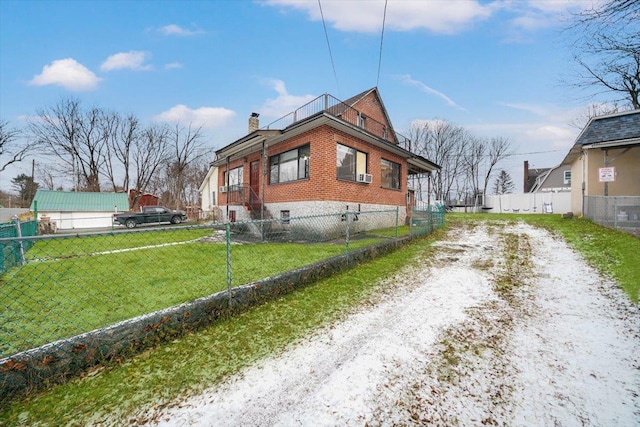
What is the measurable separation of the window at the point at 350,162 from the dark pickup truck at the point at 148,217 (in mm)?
17945

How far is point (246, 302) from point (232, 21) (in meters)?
8.91

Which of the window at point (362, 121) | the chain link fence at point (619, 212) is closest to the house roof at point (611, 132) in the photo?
the chain link fence at point (619, 212)

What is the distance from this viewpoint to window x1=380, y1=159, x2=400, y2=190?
13452 millimetres

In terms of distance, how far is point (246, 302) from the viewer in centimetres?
384

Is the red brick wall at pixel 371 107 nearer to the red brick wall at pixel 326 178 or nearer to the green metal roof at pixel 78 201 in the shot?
the red brick wall at pixel 326 178

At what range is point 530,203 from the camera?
27781 mm

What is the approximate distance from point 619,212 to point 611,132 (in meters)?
4.15

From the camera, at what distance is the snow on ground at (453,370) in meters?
1.96

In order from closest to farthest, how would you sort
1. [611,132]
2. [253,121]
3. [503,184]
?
[611,132], [253,121], [503,184]

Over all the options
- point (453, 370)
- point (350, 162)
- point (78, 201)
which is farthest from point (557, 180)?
point (78, 201)

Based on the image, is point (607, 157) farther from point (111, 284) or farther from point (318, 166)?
point (111, 284)

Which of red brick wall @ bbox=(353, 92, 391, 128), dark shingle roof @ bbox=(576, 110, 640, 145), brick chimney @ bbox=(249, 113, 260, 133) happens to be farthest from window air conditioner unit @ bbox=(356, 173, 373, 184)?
dark shingle roof @ bbox=(576, 110, 640, 145)

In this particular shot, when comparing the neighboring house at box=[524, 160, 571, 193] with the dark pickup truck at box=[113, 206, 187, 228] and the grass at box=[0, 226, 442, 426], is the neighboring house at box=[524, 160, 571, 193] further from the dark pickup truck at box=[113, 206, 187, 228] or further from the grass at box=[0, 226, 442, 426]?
the dark pickup truck at box=[113, 206, 187, 228]

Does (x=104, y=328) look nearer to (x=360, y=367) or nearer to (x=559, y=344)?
(x=360, y=367)
